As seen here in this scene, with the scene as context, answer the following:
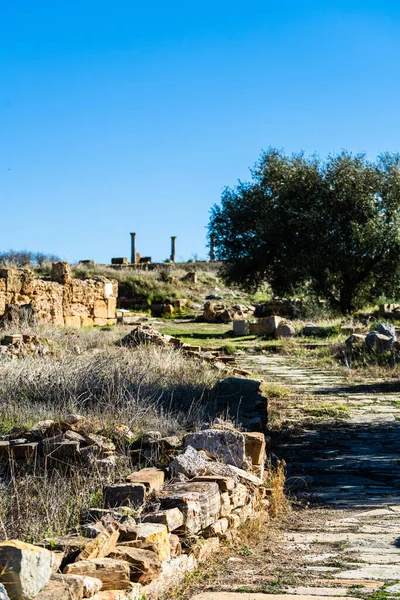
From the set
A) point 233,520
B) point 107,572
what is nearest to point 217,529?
point 233,520

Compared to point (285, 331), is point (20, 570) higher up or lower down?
lower down

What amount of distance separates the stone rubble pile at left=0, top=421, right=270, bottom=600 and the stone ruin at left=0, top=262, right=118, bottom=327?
1275cm

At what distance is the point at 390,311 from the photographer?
2792 cm

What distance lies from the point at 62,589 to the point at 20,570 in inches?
10.6

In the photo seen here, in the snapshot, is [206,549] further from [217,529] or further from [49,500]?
[49,500]

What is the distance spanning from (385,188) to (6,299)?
14037 millimetres

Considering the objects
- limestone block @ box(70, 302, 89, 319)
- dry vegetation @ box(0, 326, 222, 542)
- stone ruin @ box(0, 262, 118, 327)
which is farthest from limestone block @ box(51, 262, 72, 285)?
dry vegetation @ box(0, 326, 222, 542)

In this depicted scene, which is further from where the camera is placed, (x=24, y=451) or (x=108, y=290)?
(x=108, y=290)

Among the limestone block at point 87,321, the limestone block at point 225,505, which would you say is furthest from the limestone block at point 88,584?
the limestone block at point 87,321

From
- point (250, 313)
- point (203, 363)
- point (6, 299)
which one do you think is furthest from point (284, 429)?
point (250, 313)

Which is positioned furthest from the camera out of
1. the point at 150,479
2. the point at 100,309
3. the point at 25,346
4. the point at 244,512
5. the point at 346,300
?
the point at 346,300

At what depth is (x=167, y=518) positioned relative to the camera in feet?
15.0

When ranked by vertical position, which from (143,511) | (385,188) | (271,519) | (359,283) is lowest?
(271,519)

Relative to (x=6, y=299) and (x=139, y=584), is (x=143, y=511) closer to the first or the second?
(x=139, y=584)
